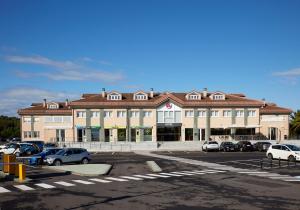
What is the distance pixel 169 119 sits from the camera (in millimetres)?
70125

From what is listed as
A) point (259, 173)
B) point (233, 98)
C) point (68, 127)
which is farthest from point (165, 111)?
point (259, 173)

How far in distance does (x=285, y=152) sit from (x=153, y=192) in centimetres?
2112

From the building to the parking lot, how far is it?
42.5 metres

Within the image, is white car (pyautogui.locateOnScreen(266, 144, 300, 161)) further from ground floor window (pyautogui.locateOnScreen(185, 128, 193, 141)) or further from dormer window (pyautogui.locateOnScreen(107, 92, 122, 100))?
dormer window (pyautogui.locateOnScreen(107, 92, 122, 100))

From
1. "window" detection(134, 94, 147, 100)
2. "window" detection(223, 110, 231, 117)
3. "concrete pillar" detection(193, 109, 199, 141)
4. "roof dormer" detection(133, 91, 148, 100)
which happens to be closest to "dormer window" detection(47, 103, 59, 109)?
"roof dormer" detection(133, 91, 148, 100)

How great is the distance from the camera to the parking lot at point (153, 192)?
1555cm

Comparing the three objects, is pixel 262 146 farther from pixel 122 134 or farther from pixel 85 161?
pixel 85 161

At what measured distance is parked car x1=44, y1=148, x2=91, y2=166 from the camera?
33.2m

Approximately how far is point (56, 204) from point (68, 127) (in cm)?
5933

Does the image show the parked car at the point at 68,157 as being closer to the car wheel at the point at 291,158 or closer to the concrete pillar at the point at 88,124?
the car wheel at the point at 291,158

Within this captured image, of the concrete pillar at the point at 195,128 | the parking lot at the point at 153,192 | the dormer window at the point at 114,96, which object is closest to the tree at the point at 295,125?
the concrete pillar at the point at 195,128

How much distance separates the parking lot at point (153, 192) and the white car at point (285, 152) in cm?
904

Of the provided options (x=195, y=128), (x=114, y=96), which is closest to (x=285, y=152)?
(x=195, y=128)

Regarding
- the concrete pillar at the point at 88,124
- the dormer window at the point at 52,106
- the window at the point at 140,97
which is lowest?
the concrete pillar at the point at 88,124
